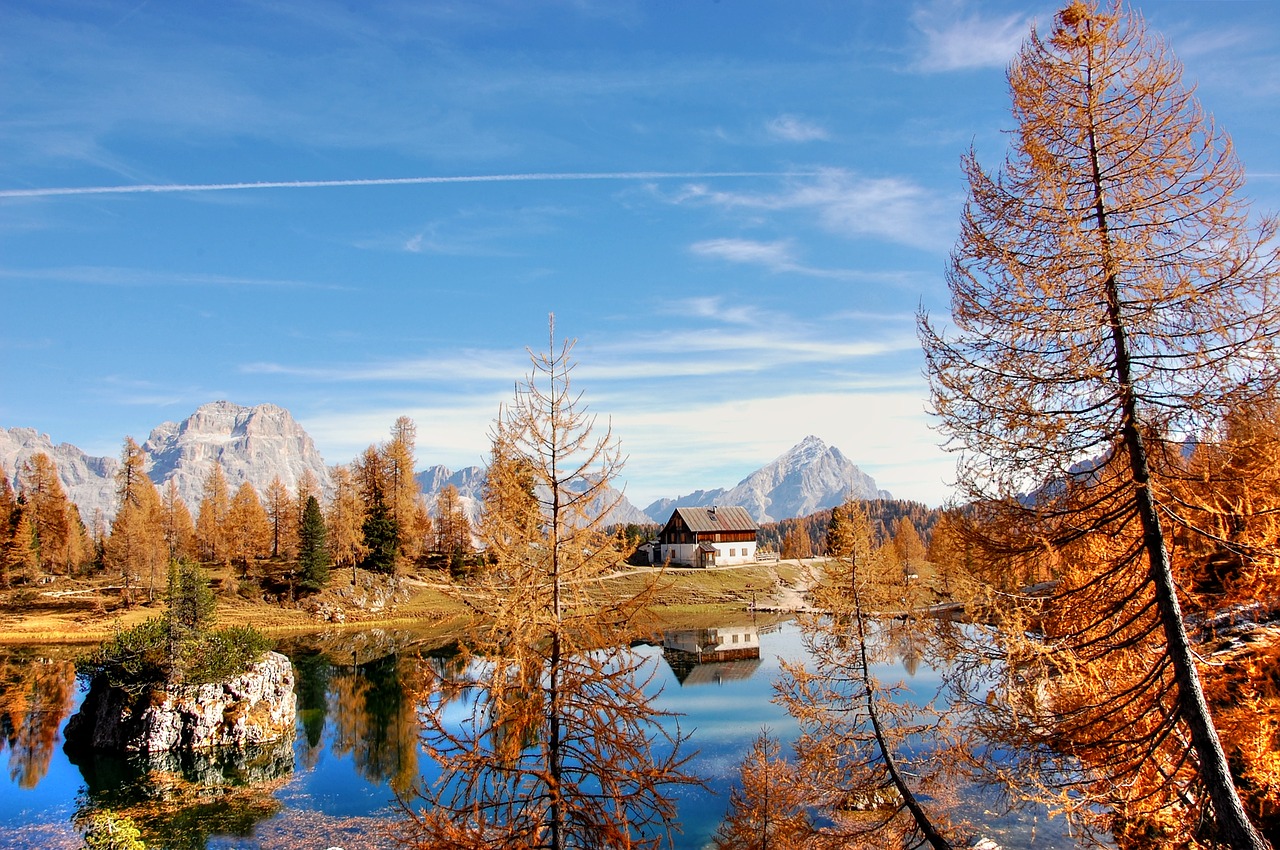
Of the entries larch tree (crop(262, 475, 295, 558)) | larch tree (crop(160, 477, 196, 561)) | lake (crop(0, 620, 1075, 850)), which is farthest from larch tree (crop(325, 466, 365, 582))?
lake (crop(0, 620, 1075, 850))

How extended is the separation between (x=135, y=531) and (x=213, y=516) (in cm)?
2675

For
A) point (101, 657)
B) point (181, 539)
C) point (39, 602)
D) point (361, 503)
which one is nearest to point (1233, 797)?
point (101, 657)

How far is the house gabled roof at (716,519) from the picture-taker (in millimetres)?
95438

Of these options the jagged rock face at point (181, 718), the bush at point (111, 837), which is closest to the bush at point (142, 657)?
the jagged rock face at point (181, 718)

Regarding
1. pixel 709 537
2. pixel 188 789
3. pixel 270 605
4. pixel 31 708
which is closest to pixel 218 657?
pixel 188 789

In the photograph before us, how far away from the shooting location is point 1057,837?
71.7ft

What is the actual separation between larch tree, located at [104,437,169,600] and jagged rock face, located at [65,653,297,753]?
34.1m

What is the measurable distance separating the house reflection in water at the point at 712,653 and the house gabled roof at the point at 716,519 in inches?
1219

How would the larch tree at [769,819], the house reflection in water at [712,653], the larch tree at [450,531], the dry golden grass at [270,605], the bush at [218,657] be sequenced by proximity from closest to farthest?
1. the larch tree at [769,819]
2. the bush at [218,657]
3. the house reflection in water at [712,653]
4. the dry golden grass at [270,605]
5. the larch tree at [450,531]

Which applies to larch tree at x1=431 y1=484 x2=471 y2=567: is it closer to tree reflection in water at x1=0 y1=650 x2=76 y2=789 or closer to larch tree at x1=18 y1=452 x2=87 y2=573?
tree reflection in water at x1=0 y1=650 x2=76 y2=789

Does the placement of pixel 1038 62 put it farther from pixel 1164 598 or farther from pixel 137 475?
pixel 137 475

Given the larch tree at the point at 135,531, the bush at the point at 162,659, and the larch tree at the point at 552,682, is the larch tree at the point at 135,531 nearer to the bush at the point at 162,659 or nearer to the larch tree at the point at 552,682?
the bush at the point at 162,659

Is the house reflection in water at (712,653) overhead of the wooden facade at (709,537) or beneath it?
beneath

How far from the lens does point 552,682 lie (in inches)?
399
